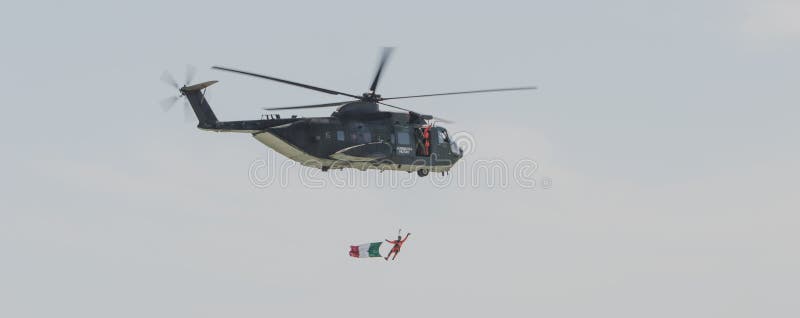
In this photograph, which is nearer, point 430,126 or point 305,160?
point 305,160

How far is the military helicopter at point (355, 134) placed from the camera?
180ft

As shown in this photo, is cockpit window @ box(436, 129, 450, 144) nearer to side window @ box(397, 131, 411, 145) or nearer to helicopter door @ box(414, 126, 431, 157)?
helicopter door @ box(414, 126, 431, 157)

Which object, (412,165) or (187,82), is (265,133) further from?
(412,165)

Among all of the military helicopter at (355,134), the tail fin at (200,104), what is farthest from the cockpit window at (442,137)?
the tail fin at (200,104)

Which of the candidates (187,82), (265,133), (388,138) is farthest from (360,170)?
(187,82)

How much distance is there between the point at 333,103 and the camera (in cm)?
5778

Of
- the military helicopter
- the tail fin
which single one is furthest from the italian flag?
the tail fin

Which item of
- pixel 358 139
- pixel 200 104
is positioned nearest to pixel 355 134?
pixel 358 139

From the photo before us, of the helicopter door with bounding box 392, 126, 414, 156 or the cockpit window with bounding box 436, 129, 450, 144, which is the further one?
the cockpit window with bounding box 436, 129, 450, 144

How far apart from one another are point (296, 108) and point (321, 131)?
2.20 metres

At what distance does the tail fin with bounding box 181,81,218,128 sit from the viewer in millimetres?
54550

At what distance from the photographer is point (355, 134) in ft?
188

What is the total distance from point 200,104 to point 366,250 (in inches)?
528

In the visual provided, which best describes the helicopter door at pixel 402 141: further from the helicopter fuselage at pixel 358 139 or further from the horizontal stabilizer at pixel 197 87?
the horizontal stabilizer at pixel 197 87
